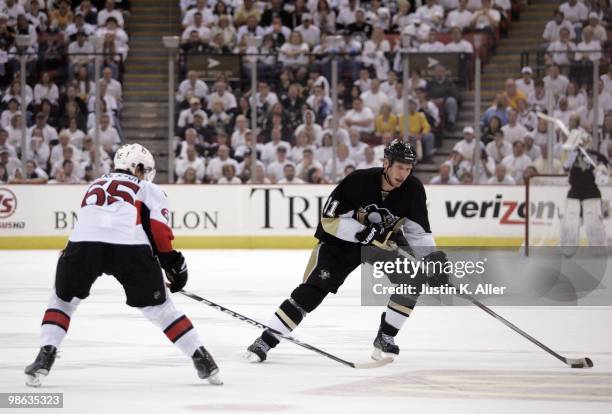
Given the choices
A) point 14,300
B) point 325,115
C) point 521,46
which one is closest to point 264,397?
point 14,300

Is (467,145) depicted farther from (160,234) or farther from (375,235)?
(160,234)

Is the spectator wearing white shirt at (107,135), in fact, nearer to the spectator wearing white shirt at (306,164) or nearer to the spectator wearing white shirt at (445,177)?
the spectator wearing white shirt at (306,164)

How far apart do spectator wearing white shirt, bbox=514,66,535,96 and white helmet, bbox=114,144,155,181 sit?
9760mm

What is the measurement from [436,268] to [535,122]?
28.6ft

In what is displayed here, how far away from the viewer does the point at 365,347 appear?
7164mm

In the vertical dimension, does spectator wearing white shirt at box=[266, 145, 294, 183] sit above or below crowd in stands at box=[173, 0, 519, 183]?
below

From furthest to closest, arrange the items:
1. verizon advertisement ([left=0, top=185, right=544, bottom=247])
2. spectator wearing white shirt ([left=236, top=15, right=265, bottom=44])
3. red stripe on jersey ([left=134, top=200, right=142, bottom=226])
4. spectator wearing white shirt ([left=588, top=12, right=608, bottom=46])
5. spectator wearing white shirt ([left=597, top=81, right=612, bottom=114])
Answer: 1. spectator wearing white shirt ([left=236, top=15, right=265, bottom=44])
2. spectator wearing white shirt ([left=588, top=12, right=608, bottom=46])
3. verizon advertisement ([left=0, top=185, right=544, bottom=247])
4. spectator wearing white shirt ([left=597, top=81, right=612, bottom=114])
5. red stripe on jersey ([left=134, top=200, right=142, bottom=226])

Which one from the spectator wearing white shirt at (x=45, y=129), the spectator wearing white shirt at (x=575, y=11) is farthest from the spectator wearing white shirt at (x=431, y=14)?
the spectator wearing white shirt at (x=45, y=129)

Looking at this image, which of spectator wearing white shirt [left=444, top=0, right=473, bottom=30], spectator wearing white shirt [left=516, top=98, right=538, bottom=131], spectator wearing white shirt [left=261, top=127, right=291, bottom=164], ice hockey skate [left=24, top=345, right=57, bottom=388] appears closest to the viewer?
ice hockey skate [left=24, top=345, right=57, bottom=388]

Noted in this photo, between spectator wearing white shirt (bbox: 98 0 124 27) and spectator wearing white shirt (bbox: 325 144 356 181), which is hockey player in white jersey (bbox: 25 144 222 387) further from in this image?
spectator wearing white shirt (bbox: 98 0 124 27)

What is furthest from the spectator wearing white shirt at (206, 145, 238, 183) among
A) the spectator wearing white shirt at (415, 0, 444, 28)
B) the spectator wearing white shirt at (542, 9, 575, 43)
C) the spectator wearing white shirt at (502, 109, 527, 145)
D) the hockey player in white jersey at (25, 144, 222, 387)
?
the hockey player in white jersey at (25, 144, 222, 387)

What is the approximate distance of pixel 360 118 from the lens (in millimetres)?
15125

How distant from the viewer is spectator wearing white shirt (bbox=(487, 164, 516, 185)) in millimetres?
15055

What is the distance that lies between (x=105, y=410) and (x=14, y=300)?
4.92 metres
